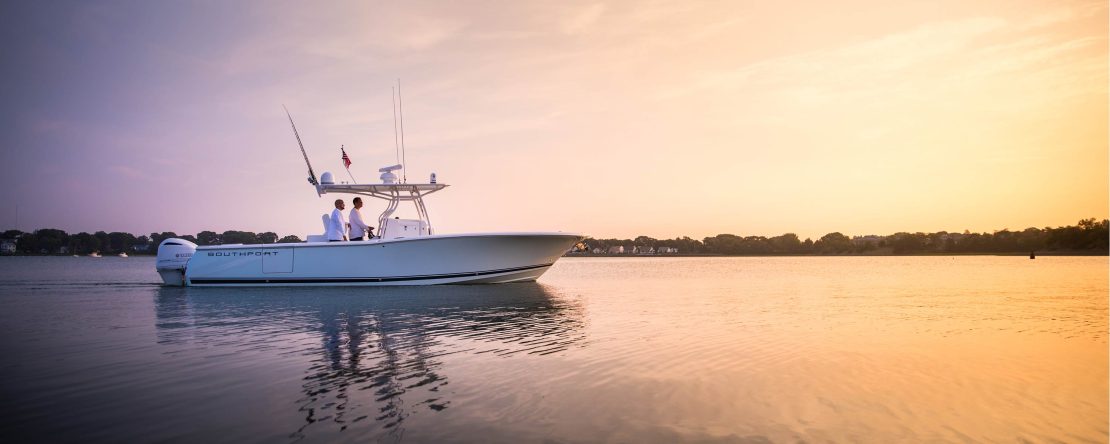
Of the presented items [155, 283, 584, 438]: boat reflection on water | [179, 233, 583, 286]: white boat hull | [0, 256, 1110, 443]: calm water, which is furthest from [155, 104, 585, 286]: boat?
[0, 256, 1110, 443]: calm water

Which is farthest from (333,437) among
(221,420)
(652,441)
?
(652,441)

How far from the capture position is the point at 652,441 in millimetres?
3990

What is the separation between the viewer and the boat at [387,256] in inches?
798

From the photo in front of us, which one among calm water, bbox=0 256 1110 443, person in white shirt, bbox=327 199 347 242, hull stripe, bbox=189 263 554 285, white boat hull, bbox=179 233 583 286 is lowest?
calm water, bbox=0 256 1110 443

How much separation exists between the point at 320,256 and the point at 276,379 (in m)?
15.8

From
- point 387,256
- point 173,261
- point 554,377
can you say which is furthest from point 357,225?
point 554,377

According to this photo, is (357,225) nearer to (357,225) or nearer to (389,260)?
(357,225)

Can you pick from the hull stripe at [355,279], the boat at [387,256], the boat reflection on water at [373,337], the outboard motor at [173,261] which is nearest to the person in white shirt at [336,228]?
the boat at [387,256]

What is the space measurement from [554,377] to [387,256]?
15.3 m

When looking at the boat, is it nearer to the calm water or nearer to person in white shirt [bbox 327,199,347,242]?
person in white shirt [bbox 327,199,347,242]

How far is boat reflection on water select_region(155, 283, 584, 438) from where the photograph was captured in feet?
16.3

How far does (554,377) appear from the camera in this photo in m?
6.00

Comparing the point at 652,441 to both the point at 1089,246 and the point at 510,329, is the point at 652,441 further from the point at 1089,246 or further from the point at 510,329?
the point at 1089,246

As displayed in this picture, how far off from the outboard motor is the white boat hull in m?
1.77
